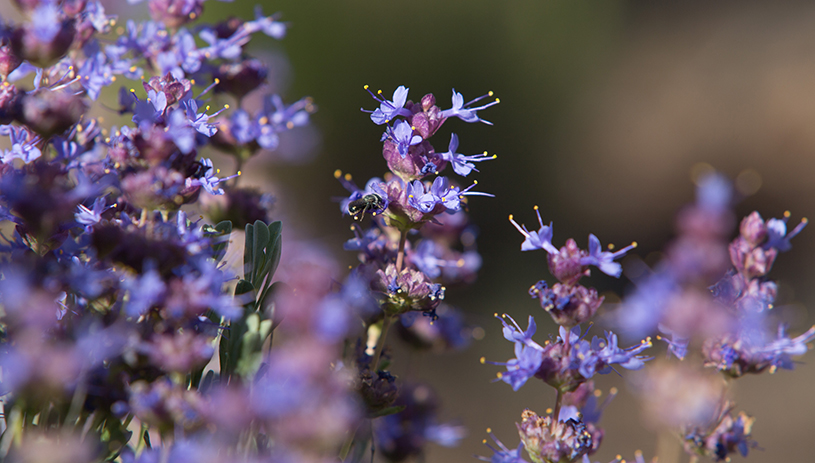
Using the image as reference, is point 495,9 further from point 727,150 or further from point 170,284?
point 170,284

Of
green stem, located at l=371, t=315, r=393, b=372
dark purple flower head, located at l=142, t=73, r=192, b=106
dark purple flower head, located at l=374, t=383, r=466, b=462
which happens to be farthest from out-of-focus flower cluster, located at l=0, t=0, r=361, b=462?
dark purple flower head, located at l=374, t=383, r=466, b=462

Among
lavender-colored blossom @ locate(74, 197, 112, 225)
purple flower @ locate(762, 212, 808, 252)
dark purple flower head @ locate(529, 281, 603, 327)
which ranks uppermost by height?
purple flower @ locate(762, 212, 808, 252)

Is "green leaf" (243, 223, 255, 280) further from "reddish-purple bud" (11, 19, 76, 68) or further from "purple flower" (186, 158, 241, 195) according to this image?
"reddish-purple bud" (11, 19, 76, 68)

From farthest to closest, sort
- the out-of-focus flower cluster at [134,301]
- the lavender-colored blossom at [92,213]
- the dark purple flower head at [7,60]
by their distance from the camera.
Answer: the dark purple flower head at [7,60]
the lavender-colored blossom at [92,213]
the out-of-focus flower cluster at [134,301]

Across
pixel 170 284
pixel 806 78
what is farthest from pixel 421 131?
pixel 806 78

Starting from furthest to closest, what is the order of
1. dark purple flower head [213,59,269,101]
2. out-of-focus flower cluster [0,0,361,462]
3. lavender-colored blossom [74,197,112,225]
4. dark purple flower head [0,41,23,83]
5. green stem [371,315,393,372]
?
dark purple flower head [213,59,269,101]
green stem [371,315,393,372]
dark purple flower head [0,41,23,83]
lavender-colored blossom [74,197,112,225]
out-of-focus flower cluster [0,0,361,462]

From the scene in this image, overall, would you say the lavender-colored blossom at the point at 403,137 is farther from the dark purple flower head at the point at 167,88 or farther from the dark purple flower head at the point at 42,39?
the dark purple flower head at the point at 42,39

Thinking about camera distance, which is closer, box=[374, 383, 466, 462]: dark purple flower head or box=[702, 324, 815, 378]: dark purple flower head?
box=[702, 324, 815, 378]: dark purple flower head

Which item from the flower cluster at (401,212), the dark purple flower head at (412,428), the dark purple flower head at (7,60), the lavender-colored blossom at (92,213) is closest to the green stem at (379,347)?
the flower cluster at (401,212)
